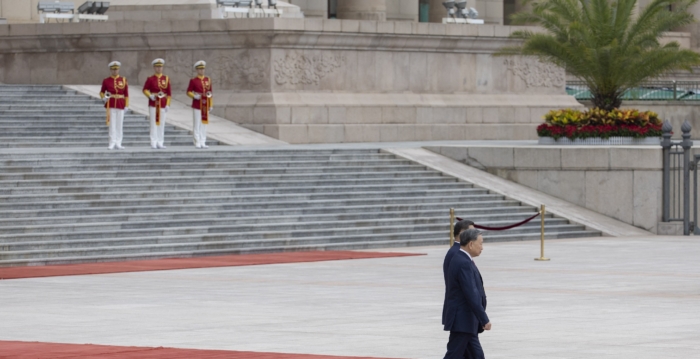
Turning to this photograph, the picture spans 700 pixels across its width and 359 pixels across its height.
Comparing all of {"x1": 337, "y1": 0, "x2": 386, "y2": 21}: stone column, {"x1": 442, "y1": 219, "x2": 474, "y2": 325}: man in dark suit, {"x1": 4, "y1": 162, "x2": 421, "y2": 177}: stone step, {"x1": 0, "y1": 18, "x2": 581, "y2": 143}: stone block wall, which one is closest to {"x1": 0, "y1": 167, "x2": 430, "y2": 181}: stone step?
{"x1": 4, "y1": 162, "x2": 421, "y2": 177}: stone step

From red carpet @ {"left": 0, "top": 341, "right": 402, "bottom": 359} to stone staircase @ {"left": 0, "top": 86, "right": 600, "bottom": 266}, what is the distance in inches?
318

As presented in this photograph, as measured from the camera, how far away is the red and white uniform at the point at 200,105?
1127 inches

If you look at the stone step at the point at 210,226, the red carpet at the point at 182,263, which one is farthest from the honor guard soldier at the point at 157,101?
the red carpet at the point at 182,263

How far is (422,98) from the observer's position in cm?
3544

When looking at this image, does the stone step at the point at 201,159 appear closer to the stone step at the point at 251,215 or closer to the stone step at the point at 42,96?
the stone step at the point at 251,215

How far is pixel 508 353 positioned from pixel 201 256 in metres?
10.4

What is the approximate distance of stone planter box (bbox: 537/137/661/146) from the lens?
28891 mm

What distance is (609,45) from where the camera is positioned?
98.7ft

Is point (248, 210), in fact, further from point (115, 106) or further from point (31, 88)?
point (31, 88)

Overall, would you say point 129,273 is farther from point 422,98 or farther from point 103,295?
point 422,98

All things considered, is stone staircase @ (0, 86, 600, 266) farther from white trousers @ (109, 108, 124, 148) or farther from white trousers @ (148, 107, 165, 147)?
white trousers @ (109, 108, 124, 148)

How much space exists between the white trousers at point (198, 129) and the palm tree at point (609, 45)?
285 inches

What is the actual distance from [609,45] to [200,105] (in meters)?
8.34

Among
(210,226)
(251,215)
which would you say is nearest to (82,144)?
(251,215)
